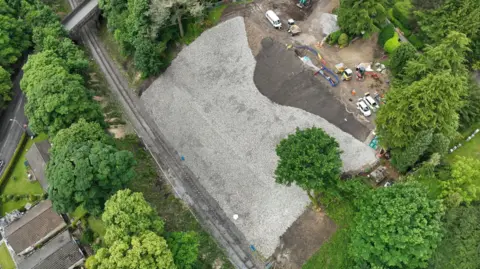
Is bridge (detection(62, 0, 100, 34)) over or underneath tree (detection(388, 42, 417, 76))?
over

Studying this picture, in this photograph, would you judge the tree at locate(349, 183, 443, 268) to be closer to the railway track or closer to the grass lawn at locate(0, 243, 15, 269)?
the railway track

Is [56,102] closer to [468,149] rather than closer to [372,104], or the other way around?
[372,104]

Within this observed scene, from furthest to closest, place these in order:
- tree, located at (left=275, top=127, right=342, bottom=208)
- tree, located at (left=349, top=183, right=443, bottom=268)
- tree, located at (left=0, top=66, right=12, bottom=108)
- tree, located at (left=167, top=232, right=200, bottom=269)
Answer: tree, located at (left=0, top=66, right=12, bottom=108)
tree, located at (left=275, top=127, right=342, bottom=208)
tree, located at (left=167, top=232, right=200, bottom=269)
tree, located at (left=349, top=183, right=443, bottom=268)

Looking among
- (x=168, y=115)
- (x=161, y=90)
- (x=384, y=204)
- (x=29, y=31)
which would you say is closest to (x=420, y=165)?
(x=384, y=204)

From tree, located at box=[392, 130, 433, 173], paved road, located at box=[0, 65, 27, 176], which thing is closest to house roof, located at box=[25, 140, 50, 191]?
paved road, located at box=[0, 65, 27, 176]

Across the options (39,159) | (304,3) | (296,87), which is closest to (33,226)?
(39,159)

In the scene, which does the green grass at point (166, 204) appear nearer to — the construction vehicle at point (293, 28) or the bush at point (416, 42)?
the construction vehicle at point (293, 28)
